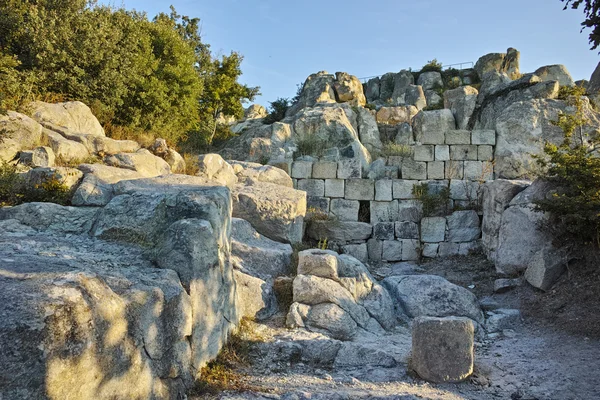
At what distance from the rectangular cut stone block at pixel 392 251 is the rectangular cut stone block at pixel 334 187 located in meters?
1.79

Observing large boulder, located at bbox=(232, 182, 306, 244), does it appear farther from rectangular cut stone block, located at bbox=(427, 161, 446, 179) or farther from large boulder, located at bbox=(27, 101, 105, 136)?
rectangular cut stone block, located at bbox=(427, 161, 446, 179)

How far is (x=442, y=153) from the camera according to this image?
1260cm

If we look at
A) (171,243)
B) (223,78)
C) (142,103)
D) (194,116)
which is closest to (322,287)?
(171,243)

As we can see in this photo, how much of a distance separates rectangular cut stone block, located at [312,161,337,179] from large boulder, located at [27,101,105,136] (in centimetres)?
527

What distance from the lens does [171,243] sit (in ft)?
15.4

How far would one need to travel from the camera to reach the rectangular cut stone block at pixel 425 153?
12570mm

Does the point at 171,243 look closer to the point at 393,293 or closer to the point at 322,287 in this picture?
the point at 322,287

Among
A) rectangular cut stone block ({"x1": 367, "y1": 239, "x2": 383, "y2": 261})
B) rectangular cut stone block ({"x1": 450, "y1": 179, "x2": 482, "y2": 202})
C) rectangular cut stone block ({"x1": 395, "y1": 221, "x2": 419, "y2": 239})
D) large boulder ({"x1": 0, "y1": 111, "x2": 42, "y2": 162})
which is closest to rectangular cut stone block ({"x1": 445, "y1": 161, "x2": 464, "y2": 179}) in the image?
rectangular cut stone block ({"x1": 450, "y1": 179, "x2": 482, "y2": 202})

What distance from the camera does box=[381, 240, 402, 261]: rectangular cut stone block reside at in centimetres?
1137

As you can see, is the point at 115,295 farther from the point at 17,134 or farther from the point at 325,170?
the point at 325,170

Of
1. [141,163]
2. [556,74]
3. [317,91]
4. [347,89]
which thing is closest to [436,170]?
[141,163]

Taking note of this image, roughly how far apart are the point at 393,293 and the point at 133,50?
9139mm

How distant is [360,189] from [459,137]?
122 inches

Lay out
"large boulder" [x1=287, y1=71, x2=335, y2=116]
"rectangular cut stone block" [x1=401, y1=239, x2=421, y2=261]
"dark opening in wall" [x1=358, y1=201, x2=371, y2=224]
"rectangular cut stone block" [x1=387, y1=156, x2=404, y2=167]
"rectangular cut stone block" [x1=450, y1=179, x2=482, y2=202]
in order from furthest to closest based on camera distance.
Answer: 1. "large boulder" [x1=287, y1=71, x2=335, y2=116]
2. "rectangular cut stone block" [x1=387, y1=156, x2=404, y2=167]
3. "dark opening in wall" [x1=358, y1=201, x2=371, y2=224]
4. "rectangular cut stone block" [x1=450, y1=179, x2=482, y2=202]
5. "rectangular cut stone block" [x1=401, y1=239, x2=421, y2=261]
